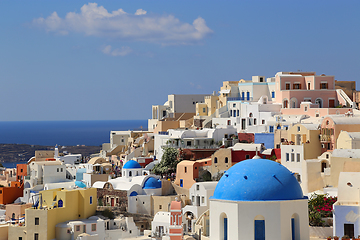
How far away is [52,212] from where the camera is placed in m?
38.0

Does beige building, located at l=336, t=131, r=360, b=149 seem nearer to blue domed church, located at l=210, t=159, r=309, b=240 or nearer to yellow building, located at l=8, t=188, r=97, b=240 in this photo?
yellow building, located at l=8, t=188, r=97, b=240

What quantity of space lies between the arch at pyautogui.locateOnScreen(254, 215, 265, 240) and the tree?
86.9ft

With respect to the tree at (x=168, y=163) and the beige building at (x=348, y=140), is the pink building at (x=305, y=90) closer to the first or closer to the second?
the tree at (x=168, y=163)

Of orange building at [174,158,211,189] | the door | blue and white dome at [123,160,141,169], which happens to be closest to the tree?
blue and white dome at [123,160,141,169]

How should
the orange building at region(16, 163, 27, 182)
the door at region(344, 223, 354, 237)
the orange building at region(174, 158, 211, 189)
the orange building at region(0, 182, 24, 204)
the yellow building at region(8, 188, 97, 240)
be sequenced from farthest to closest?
the orange building at region(16, 163, 27, 182) → the orange building at region(0, 182, 24, 204) → the orange building at region(174, 158, 211, 189) → the yellow building at region(8, 188, 97, 240) → the door at region(344, 223, 354, 237)

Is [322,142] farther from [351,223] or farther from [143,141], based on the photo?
[143,141]

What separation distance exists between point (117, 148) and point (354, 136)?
102 feet

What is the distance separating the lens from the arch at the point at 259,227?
21312mm

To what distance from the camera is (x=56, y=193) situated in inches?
1574

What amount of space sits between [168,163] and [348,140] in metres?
14.0

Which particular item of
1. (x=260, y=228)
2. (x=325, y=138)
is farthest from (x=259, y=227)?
(x=325, y=138)

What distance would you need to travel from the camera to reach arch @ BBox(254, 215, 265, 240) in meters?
21.3

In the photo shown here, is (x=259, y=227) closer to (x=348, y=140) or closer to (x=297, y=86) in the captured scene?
(x=348, y=140)

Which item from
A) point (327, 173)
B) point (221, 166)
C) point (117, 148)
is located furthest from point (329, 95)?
point (117, 148)
